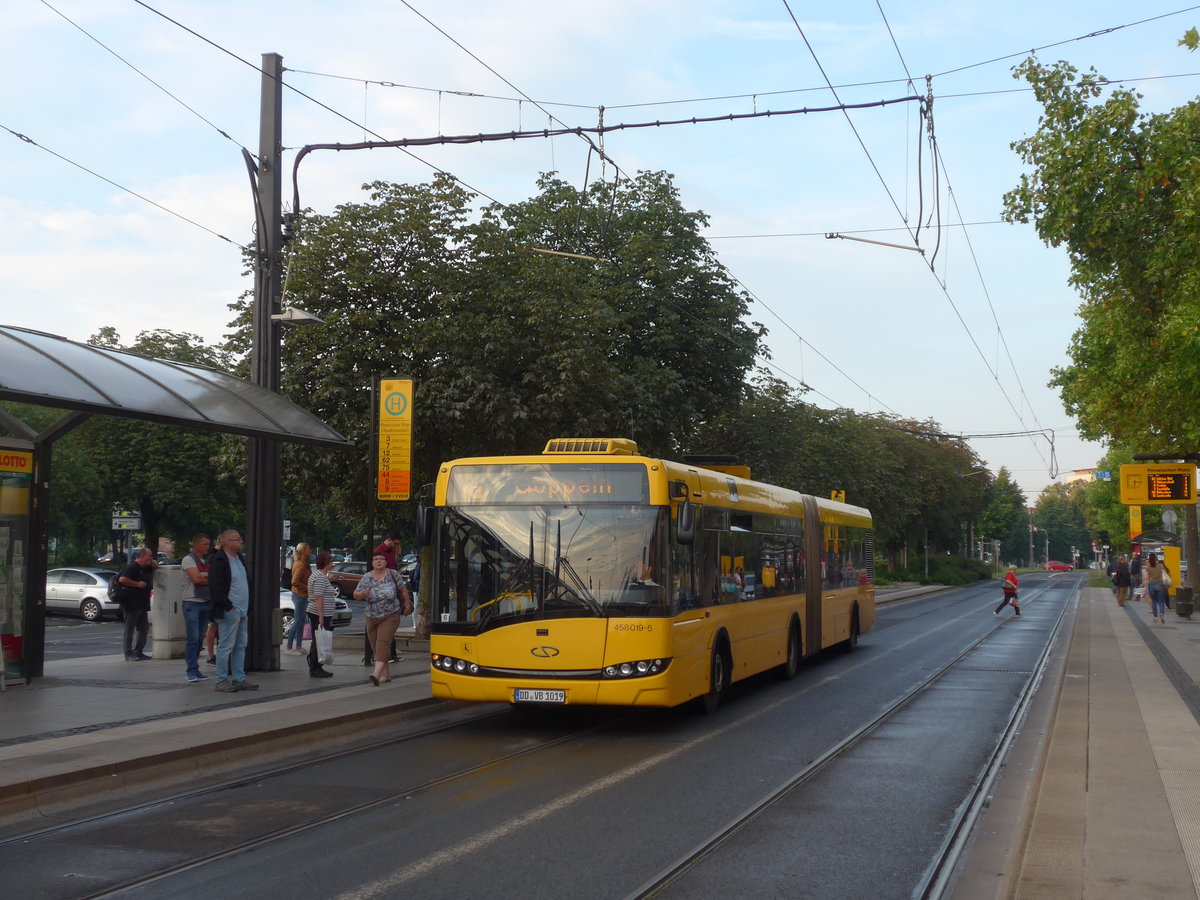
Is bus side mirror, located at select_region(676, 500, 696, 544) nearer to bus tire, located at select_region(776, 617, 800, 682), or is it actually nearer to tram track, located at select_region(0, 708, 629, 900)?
tram track, located at select_region(0, 708, 629, 900)

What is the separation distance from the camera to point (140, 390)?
42.6ft

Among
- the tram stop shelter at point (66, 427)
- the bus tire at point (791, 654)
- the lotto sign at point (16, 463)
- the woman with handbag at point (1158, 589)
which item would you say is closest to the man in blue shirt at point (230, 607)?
the tram stop shelter at point (66, 427)

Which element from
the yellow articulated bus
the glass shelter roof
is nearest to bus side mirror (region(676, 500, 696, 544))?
the yellow articulated bus

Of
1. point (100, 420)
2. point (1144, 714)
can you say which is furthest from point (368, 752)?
point (100, 420)

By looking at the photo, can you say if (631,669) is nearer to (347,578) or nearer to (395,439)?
(395,439)

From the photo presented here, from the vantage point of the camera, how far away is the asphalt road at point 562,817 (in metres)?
6.63

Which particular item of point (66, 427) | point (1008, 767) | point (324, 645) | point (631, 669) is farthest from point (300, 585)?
point (1008, 767)

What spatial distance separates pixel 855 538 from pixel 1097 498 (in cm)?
7068

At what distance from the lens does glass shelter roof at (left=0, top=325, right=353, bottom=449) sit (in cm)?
1139

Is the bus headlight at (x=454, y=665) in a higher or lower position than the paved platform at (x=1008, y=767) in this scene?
higher

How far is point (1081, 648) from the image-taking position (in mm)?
24812

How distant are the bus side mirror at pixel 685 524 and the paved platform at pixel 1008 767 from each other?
3.57 metres

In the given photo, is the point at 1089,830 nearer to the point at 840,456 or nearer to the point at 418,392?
the point at 418,392

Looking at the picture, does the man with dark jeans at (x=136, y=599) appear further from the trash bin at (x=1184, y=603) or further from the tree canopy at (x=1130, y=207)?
the trash bin at (x=1184, y=603)
